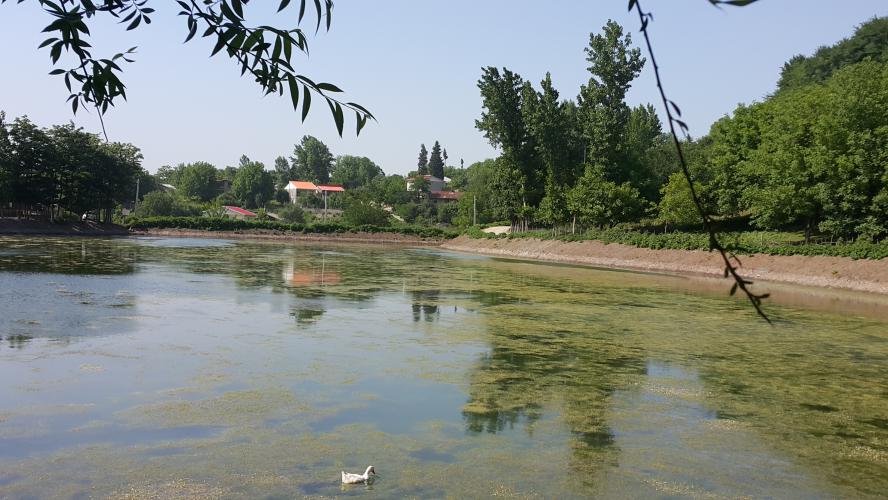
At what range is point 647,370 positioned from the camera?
1448 cm

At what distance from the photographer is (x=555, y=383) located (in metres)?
12.8

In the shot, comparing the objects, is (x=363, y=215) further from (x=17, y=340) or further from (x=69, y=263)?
(x=17, y=340)

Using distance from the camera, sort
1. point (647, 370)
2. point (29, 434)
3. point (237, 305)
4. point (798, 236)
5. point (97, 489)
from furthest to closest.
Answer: point (798, 236) → point (237, 305) → point (647, 370) → point (29, 434) → point (97, 489)

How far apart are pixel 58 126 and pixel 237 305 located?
73354 mm

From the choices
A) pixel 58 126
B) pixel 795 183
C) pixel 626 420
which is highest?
pixel 58 126

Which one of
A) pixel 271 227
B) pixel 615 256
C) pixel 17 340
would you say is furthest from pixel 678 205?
pixel 17 340

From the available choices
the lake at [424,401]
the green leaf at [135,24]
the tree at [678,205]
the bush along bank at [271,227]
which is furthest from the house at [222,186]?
the green leaf at [135,24]

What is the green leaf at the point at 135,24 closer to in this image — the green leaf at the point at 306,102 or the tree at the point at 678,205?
the green leaf at the point at 306,102

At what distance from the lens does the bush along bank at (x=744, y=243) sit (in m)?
40.0

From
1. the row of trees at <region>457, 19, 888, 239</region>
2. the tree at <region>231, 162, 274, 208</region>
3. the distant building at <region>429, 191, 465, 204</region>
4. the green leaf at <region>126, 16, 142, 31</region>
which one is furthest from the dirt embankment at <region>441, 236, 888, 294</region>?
the tree at <region>231, 162, 274, 208</region>

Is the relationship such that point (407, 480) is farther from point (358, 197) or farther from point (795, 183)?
point (358, 197)

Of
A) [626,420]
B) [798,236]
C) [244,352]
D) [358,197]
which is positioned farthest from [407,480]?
[358,197]

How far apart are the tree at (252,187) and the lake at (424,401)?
14778 centimetres

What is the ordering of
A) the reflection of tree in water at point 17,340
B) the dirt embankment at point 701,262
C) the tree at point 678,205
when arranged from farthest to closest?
1. the tree at point 678,205
2. the dirt embankment at point 701,262
3. the reflection of tree in water at point 17,340
